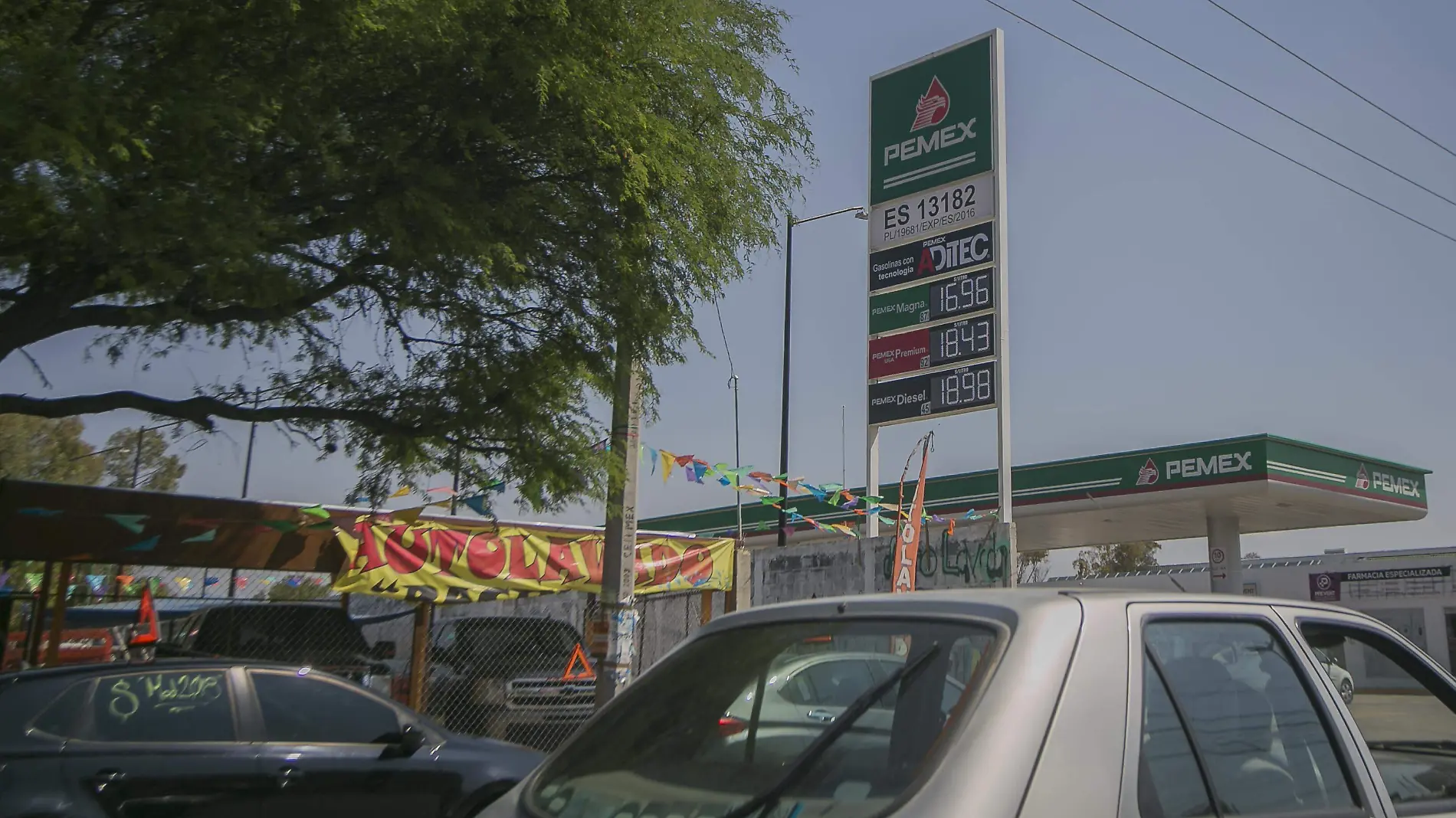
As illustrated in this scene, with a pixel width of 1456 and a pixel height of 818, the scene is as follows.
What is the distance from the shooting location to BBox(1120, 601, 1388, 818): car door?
2568mm

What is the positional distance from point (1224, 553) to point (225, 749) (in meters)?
29.6

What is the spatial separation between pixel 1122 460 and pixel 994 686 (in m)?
28.1

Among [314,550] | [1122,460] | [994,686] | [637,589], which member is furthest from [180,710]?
[1122,460]

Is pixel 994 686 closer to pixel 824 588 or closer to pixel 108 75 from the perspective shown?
pixel 108 75

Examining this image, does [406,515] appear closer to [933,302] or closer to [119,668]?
[119,668]

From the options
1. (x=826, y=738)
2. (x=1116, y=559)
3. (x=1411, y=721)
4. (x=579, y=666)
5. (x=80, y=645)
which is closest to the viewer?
(x=826, y=738)

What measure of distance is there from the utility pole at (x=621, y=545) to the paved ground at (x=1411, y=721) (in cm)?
566

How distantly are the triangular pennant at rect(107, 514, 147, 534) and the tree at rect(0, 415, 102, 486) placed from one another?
102 ft

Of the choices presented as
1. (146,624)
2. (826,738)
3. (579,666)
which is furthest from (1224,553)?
(826,738)

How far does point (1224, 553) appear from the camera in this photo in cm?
3164

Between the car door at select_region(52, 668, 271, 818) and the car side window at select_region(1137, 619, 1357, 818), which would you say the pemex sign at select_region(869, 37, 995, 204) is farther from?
the car side window at select_region(1137, 619, 1357, 818)

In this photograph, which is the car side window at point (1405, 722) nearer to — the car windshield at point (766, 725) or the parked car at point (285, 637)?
the car windshield at point (766, 725)

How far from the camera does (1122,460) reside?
2894 centimetres

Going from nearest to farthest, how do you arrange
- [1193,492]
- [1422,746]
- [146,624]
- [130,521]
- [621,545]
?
[1422,746] → [621,545] → [130,521] → [146,624] → [1193,492]
